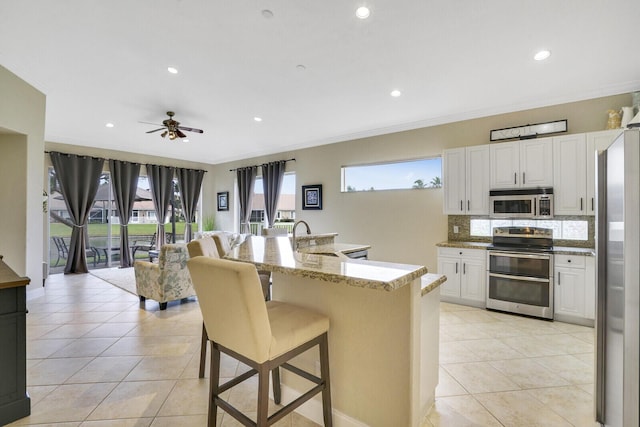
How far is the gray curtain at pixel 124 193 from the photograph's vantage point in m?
6.75

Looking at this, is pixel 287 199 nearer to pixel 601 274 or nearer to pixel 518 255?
pixel 518 255

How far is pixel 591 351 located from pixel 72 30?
219 inches

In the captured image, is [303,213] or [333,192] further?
[303,213]

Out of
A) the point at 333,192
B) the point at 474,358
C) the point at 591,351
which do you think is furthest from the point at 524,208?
the point at 333,192

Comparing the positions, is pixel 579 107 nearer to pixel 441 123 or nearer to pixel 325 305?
pixel 441 123

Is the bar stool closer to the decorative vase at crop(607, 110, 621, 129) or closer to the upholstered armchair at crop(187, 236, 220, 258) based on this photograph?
the upholstered armchair at crop(187, 236, 220, 258)

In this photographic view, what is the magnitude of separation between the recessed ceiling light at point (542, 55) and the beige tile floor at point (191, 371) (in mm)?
2822

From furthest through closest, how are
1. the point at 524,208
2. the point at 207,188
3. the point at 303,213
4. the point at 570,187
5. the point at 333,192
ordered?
the point at 207,188, the point at 303,213, the point at 333,192, the point at 524,208, the point at 570,187

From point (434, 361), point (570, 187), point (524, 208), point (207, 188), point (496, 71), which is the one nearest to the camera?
point (434, 361)

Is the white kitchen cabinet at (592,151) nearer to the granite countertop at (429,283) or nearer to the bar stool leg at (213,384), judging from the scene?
the granite countertop at (429,283)

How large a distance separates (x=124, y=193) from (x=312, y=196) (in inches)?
176

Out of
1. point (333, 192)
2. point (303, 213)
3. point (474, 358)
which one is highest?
point (333, 192)

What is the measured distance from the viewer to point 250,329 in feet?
4.12

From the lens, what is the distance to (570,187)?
3.48 m
